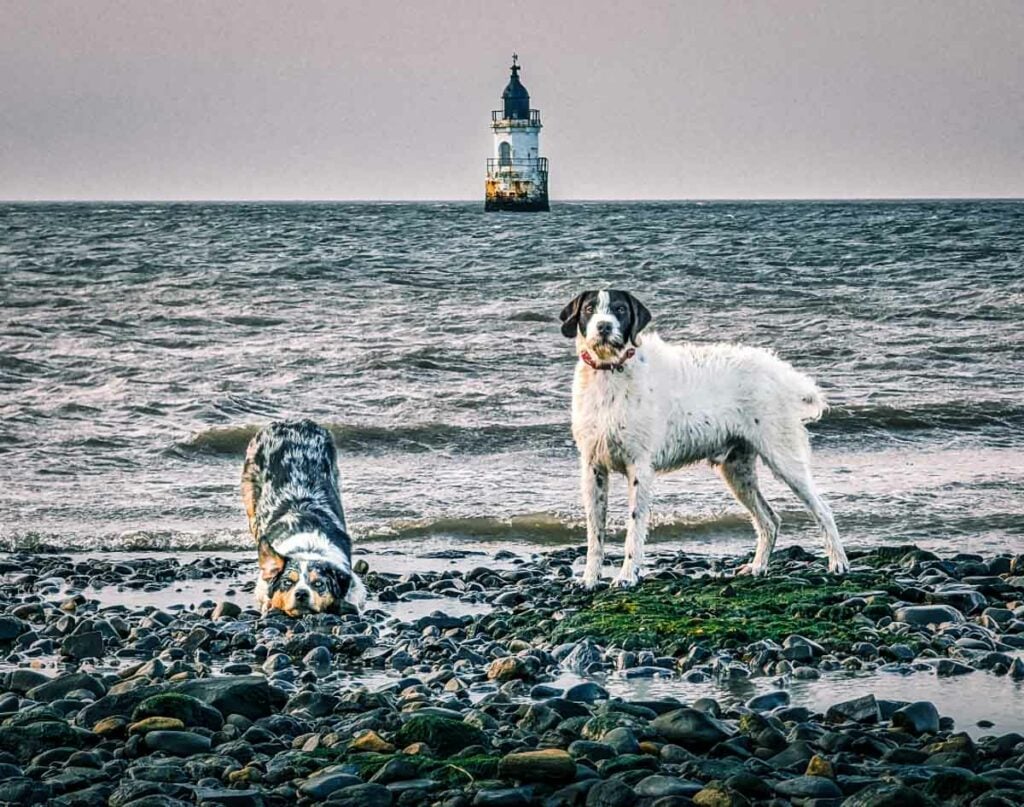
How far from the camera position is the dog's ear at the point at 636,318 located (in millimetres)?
9000

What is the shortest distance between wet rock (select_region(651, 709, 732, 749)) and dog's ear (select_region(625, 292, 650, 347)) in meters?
3.71

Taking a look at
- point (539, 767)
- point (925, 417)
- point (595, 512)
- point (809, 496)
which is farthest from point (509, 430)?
point (539, 767)

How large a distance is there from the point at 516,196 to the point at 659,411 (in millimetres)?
77872

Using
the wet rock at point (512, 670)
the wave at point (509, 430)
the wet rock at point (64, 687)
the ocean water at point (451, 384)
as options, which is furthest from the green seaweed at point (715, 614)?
the wave at point (509, 430)

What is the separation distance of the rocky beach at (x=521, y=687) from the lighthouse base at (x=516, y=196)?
250 feet

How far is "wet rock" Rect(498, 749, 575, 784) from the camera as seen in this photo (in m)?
5.05

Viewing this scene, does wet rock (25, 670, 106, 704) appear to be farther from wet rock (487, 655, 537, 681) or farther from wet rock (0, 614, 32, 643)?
wet rock (487, 655, 537, 681)

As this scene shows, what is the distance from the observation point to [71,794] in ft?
16.3

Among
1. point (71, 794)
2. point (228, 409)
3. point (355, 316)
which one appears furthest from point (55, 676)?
point (355, 316)

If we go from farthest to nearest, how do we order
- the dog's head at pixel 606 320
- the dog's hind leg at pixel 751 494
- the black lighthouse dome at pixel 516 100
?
the black lighthouse dome at pixel 516 100 → the dog's hind leg at pixel 751 494 → the dog's head at pixel 606 320

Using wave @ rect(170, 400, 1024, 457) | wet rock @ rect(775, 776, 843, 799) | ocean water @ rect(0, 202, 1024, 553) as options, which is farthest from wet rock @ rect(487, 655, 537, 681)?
wave @ rect(170, 400, 1024, 457)

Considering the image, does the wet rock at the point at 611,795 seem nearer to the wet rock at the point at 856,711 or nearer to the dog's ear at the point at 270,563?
the wet rock at the point at 856,711

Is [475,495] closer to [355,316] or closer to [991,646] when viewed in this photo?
[991,646]

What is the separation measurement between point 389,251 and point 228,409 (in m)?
25.0
